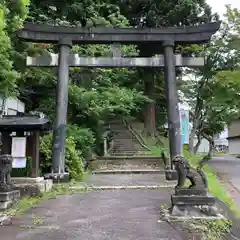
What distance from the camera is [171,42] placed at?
1619cm

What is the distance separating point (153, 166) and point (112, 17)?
966 centimetres

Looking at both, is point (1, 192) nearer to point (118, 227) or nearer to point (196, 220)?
point (118, 227)

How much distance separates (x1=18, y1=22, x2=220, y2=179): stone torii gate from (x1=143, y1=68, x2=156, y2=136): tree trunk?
11864 mm

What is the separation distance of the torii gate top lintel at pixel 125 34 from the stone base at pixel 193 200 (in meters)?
9.80

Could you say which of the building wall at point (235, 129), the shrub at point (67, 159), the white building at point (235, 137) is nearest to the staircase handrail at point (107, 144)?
the shrub at point (67, 159)

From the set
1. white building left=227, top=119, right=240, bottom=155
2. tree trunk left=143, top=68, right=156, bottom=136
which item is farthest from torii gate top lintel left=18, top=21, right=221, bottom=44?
white building left=227, top=119, right=240, bottom=155

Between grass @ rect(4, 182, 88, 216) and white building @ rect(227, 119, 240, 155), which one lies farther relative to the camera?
white building @ rect(227, 119, 240, 155)

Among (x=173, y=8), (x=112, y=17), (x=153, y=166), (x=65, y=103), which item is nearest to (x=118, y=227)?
(x=65, y=103)

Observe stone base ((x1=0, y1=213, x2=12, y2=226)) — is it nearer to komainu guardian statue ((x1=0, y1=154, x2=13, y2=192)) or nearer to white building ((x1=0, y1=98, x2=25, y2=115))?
komainu guardian statue ((x1=0, y1=154, x2=13, y2=192))

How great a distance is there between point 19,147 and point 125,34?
24.5 feet

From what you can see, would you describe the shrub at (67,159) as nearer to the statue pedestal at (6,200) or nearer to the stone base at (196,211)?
the statue pedestal at (6,200)

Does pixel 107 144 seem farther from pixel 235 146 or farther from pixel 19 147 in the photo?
pixel 235 146

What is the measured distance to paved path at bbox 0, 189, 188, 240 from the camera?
648cm

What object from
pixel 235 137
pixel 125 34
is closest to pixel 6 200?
pixel 125 34
